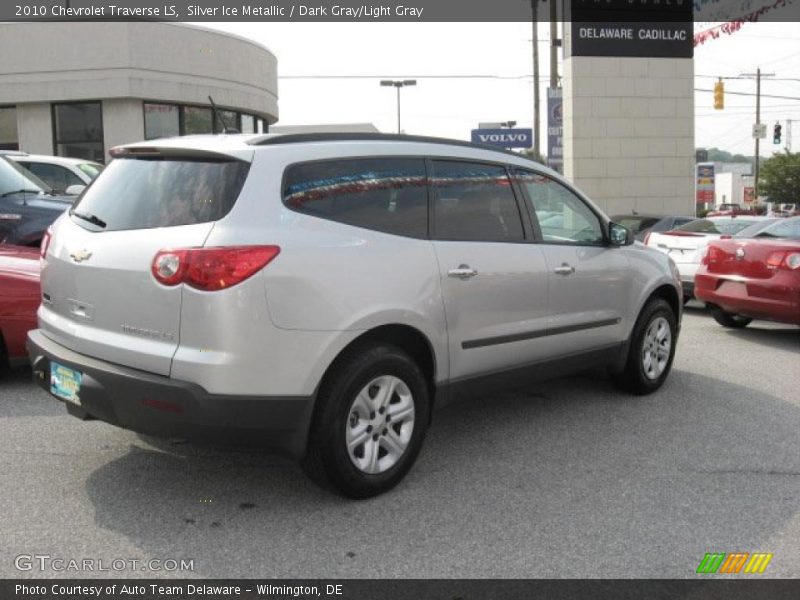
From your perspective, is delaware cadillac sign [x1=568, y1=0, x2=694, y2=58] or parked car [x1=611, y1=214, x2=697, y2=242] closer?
parked car [x1=611, y1=214, x2=697, y2=242]

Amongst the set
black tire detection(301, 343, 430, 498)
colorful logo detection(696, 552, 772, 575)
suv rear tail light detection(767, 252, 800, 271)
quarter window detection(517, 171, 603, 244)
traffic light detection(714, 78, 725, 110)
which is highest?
traffic light detection(714, 78, 725, 110)

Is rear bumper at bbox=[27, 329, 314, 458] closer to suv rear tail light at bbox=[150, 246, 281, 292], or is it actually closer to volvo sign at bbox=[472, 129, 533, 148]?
suv rear tail light at bbox=[150, 246, 281, 292]

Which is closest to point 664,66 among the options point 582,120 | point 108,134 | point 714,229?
point 582,120

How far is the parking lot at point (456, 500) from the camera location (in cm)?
339

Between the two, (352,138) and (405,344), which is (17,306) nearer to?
(352,138)

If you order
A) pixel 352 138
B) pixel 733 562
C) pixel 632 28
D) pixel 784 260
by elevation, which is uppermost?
pixel 632 28

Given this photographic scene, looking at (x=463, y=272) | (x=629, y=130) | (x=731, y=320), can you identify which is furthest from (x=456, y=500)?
(x=629, y=130)

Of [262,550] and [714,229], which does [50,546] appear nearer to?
[262,550]

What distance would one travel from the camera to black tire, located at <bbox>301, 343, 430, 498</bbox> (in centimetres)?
375

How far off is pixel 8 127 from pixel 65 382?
77.4 feet

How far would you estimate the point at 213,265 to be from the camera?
3.44 meters

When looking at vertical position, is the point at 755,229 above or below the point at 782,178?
below

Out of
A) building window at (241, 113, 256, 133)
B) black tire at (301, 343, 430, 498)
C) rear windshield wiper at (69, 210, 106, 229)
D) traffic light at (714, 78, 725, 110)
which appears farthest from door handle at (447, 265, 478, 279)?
traffic light at (714, 78, 725, 110)

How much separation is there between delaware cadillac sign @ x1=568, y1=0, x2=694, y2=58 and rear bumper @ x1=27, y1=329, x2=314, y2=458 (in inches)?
658
